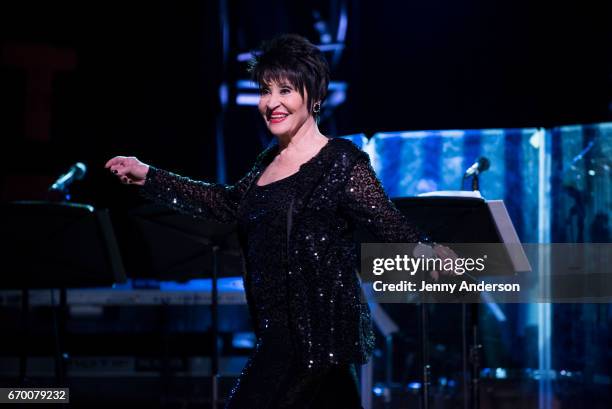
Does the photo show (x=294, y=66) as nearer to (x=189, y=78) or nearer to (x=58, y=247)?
(x=58, y=247)

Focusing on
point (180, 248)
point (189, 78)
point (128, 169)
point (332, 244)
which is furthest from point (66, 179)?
point (189, 78)

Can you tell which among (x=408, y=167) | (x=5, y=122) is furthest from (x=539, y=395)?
(x=5, y=122)

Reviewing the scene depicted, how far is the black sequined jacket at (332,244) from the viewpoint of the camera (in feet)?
8.30

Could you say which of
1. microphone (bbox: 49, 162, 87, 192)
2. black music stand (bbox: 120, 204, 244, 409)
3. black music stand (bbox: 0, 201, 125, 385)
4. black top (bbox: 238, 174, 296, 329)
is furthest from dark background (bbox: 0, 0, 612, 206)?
black top (bbox: 238, 174, 296, 329)

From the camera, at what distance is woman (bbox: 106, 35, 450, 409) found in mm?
2494

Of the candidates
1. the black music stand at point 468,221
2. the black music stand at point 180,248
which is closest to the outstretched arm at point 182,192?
the black music stand at point 468,221

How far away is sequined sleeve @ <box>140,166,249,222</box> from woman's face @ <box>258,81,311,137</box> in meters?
0.37

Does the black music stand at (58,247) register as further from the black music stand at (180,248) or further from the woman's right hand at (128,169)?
the woman's right hand at (128,169)

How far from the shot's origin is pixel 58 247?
4441mm

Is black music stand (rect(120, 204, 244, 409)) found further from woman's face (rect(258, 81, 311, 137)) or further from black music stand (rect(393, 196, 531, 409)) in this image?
woman's face (rect(258, 81, 311, 137))

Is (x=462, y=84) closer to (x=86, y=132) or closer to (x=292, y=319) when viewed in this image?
(x=86, y=132)

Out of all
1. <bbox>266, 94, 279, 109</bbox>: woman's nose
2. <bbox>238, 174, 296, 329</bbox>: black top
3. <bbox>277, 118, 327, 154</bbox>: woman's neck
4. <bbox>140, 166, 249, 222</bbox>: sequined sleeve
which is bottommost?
<bbox>238, 174, 296, 329</bbox>: black top

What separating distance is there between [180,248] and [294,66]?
7.39ft

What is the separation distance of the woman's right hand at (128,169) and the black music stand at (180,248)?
132 centimetres
